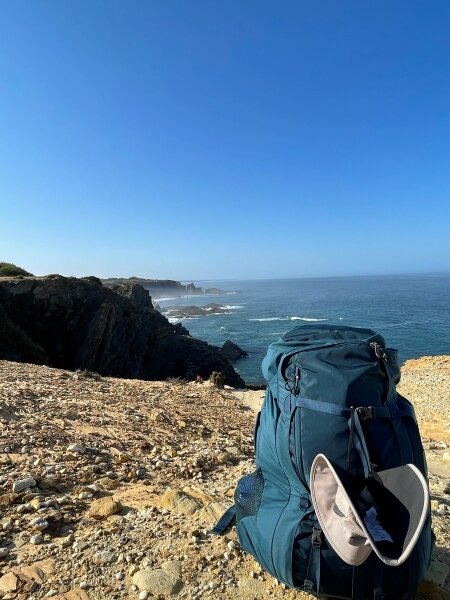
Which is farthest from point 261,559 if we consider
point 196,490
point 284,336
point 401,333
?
point 401,333

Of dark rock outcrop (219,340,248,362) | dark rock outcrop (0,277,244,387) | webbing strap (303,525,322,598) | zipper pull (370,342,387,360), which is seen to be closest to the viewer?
webbing strap (303,525,322,598)

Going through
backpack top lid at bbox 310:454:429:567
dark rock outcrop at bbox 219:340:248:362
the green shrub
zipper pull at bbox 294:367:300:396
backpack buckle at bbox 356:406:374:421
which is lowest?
dark rock outcrop at bbox 219:340:248:362

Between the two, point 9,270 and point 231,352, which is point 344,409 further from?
point 9,270

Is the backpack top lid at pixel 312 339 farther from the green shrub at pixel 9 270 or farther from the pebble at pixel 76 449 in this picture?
the green shrub at pixel 9 270

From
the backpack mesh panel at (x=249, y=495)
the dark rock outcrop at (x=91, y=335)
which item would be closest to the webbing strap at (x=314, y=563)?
the backpack mesh panel at (x=249, y=495)

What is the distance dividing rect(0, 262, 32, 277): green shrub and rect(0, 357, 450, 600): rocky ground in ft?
97.2

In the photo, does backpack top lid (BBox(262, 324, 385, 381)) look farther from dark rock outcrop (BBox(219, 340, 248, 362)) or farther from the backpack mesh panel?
dark rock outcrop (BBox(219, 340, 248, 362))

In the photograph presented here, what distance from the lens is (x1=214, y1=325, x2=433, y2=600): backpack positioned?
1.78 meters

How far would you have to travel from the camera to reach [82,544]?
2674 mm

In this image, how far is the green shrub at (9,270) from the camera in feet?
109

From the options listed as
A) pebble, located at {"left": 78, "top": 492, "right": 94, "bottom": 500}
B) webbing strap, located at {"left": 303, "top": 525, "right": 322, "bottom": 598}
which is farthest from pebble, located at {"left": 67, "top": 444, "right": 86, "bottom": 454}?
webbing strap, located at {"left": 303, "top": 525, "right": 322, "bottom": 598}

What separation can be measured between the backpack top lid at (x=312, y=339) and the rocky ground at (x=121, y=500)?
4.51 ft

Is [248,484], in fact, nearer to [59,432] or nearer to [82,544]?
[82,544]

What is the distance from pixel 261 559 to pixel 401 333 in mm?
43814
